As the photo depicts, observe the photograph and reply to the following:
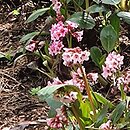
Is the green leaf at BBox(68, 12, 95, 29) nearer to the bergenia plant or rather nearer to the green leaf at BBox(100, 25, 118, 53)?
the bergenia plant

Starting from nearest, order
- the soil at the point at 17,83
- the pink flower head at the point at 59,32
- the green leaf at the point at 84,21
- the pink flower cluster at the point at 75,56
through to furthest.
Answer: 1. the pink flower cluster at the point at 75,56
2. the pink flower head at the point at 59,32
3. the green leaf at the point at 84,21
4. the soil at the point at 17,83

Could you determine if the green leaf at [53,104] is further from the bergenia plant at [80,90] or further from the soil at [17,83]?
the soil at [17,83]

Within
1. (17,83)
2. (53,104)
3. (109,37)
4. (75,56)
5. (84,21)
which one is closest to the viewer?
(75,56)

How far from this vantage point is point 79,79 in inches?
52.7

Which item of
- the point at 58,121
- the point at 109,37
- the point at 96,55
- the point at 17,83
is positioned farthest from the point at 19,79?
the point at 58,121

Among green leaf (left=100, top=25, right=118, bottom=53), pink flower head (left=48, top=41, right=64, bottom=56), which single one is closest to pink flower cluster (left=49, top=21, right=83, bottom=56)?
pink flower head (left=48, top=41, right=64, bottom=56)

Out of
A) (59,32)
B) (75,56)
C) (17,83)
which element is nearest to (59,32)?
(59,32)

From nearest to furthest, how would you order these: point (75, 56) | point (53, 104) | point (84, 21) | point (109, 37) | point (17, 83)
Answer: point (75, 56), point (53, 104), point (109, 37), point (84, 21), point (17, 83)

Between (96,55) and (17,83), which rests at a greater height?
(96,55)

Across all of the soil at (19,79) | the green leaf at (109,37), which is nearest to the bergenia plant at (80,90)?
the green leaf at (109,37)

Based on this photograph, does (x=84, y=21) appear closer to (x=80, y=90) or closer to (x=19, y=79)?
(x=80, y=90)

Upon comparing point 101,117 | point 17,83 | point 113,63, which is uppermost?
point 113,63

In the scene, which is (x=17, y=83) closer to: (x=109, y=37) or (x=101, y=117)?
(x=109, y=37)

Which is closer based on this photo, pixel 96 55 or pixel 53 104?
pixel 53 104
